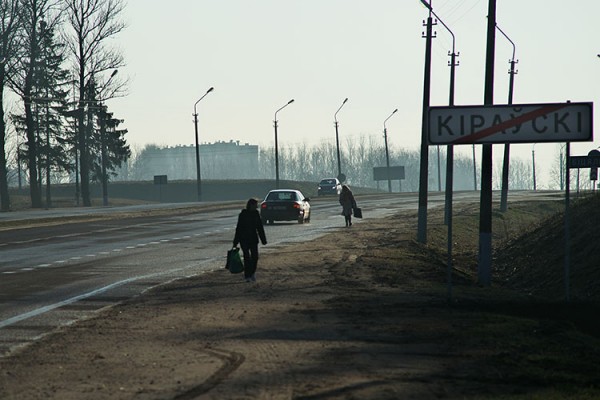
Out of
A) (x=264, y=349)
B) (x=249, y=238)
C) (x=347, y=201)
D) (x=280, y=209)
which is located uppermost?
(x=249, y=238)

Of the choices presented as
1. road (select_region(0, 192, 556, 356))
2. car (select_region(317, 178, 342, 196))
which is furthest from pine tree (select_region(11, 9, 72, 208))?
road (select_region(0, 192, 556, 356))

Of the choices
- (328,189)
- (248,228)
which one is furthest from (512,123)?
(328,189)

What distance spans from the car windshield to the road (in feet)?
3.86

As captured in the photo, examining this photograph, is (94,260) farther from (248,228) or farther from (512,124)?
(512,124)

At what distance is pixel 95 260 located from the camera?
27.4 meters

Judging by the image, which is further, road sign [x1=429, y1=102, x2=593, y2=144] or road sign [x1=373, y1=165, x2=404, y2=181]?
road sign [x1=373, y1=165, x2=404, y2=181]

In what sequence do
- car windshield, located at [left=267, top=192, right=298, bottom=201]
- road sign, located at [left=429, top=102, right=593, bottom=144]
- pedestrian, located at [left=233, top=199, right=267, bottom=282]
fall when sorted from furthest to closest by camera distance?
car windshield, located at [left=267, top=192, right=298, bottom=201]
pedestrian, located at [left=233, top=199, right=267, bottom=282]
road sign, located at [left=429, top=102, right=593, bottom=144]

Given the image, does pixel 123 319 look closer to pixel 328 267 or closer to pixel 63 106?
pixel 328 267

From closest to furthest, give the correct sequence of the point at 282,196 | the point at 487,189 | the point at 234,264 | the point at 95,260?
the point at 234,264, the point at 487,189, the point at 95,260, the point at 282,196

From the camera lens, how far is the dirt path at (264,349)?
29.6ft

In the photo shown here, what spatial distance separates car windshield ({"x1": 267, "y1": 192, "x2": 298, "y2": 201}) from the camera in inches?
1929

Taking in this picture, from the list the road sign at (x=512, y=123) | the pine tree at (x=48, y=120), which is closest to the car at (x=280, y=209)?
the road sign at (x=512, y=123)

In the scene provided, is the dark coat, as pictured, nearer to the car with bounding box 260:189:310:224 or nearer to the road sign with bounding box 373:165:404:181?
the car with bounding box 260:189:310:224

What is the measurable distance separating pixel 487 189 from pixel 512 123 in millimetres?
5188
